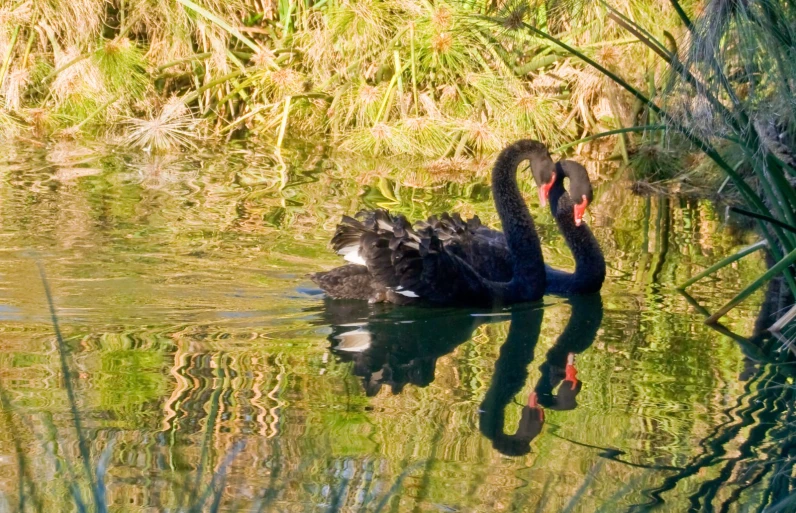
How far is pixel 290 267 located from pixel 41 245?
1276mm

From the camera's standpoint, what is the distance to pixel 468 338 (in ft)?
15.6

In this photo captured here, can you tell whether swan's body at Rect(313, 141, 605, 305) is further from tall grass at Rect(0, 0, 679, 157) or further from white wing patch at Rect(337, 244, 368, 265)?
tall grass at Rect(0, 0, 679, 157)

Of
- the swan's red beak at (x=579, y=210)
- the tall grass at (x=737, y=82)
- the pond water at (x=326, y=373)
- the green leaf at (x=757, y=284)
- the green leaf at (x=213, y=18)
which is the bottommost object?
the pond water at (x=326, y=373)

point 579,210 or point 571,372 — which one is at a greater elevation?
point 579,210

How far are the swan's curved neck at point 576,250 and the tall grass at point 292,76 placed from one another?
2779 millimetres

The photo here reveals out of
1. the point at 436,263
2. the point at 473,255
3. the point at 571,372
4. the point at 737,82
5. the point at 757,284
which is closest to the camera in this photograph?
the point at 737,82

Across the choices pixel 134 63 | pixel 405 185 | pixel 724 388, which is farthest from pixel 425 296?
pixel 134 63

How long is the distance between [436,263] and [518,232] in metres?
0.57

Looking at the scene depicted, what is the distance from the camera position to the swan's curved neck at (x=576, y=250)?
5.42 meters

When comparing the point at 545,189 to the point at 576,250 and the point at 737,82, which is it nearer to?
the point at 576,250

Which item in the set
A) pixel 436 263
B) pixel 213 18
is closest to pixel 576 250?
pixel 436 263

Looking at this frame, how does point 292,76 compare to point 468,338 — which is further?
point 292,76

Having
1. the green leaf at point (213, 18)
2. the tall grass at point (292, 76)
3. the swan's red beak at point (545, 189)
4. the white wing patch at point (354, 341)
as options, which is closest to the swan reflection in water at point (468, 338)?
the white wing patch at point (354, 341)

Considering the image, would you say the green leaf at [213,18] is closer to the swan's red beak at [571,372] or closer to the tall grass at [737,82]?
the swan's red beak at [571,372]
